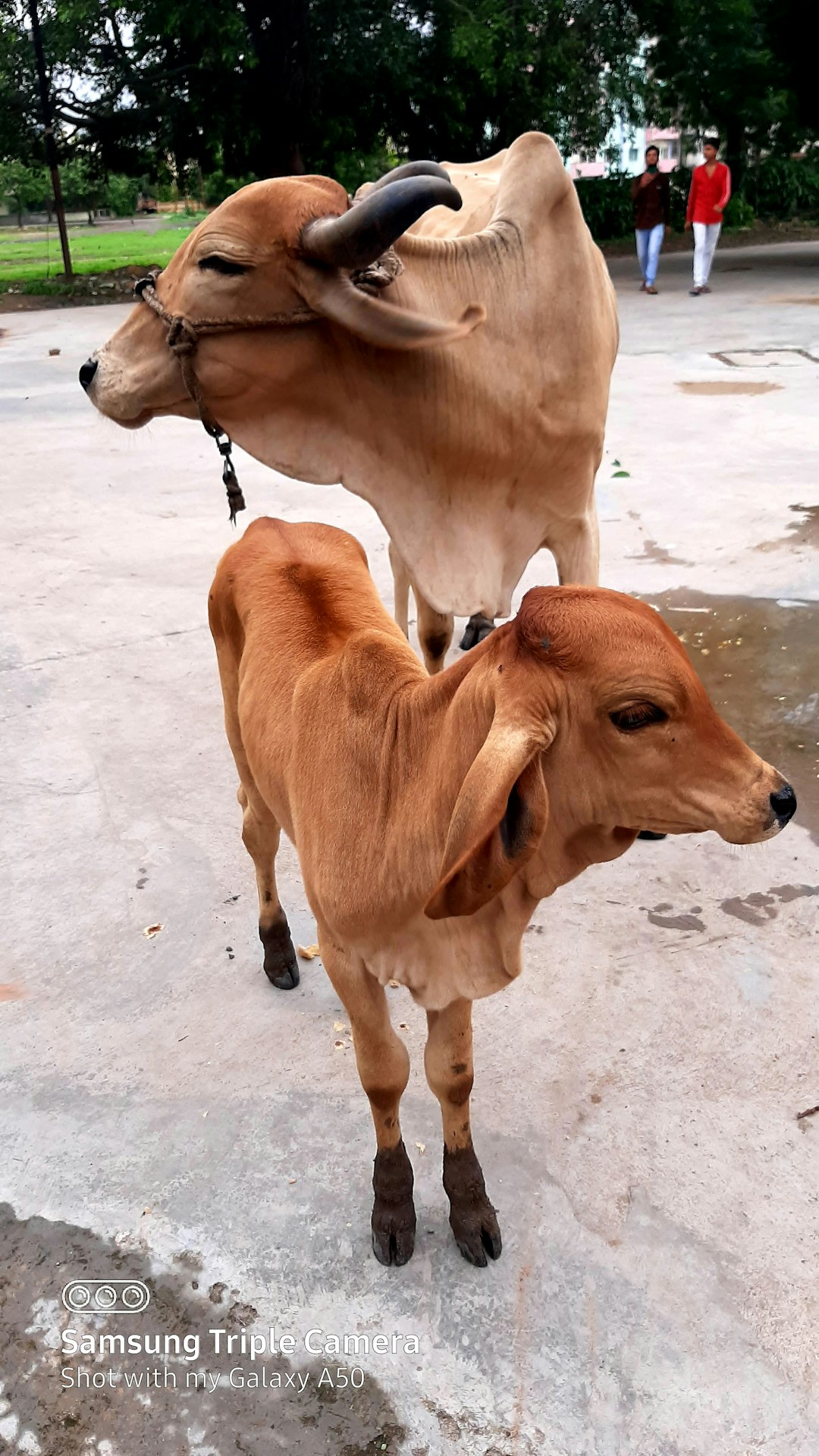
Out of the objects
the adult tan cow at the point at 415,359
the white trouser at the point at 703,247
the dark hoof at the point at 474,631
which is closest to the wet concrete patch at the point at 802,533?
the dark hoof at the point at 474,631

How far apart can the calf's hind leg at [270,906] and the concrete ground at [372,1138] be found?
0.06 metres

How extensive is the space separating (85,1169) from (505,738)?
1.66 metres

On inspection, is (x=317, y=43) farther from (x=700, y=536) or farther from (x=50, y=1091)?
(x=50, y=1091)

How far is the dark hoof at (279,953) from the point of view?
309 cm

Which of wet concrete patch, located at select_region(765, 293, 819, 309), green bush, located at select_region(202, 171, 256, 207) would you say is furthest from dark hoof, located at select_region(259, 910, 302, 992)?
green bush, located at select_region(202, 171, 256, 207)

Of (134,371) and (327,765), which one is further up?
(134,371)

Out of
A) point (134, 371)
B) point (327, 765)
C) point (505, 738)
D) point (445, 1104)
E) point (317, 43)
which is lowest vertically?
point (445, 1104)

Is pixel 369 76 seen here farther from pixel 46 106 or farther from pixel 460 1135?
pixel 460 1135

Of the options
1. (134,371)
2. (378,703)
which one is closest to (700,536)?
(134,371)

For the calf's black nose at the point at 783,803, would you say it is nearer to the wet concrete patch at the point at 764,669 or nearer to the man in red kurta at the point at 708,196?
the wet concrete patch at the point at 764,669

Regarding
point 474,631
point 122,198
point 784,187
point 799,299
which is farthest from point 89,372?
point 122,198

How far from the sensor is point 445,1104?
2.31 meters

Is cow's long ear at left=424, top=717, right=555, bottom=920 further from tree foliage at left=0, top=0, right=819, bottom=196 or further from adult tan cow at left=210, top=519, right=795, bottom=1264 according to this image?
tree foliage at left=0, top=0, right=819, bottom=196

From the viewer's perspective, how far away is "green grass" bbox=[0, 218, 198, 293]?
22625 millimetres
